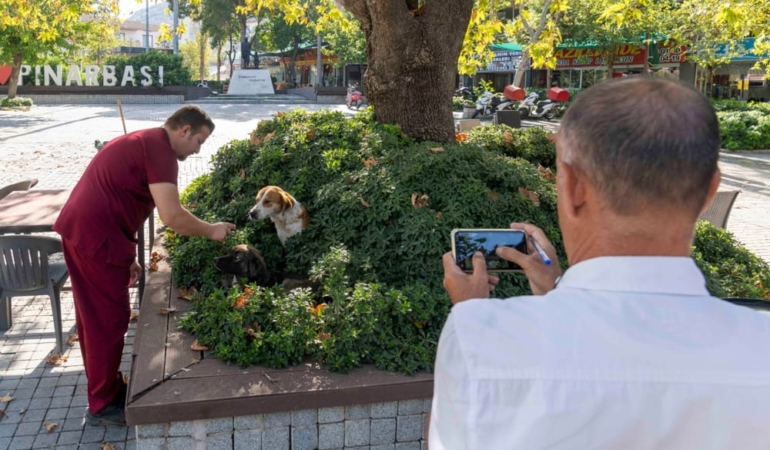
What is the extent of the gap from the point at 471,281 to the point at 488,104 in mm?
27418

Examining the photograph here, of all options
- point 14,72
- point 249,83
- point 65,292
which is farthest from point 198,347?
point 249,83

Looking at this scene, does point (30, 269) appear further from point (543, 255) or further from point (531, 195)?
point (543, 255)

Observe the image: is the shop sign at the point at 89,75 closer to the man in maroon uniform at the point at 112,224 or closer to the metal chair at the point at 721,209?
the metal chair at the point at 721,209

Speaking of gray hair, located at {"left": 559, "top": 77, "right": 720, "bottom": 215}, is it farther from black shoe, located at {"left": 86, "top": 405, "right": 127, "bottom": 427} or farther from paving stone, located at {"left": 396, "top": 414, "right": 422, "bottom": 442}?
black shoe, located at {"left": 86, "top": 405, "right": 127, "bottom": 427}

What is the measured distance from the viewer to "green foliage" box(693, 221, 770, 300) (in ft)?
15.0

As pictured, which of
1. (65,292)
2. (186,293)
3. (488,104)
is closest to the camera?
(186,293)

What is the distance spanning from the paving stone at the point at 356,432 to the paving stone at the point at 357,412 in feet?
0.07

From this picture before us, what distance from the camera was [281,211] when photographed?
4984mm

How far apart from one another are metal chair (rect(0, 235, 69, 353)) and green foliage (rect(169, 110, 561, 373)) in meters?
0.91

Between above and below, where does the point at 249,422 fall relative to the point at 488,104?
below

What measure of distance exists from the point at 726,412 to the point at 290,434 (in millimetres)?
2502

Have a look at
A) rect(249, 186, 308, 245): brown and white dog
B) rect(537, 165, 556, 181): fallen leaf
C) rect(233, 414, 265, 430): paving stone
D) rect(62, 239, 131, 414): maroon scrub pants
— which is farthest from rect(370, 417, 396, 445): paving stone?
rect(537, 165, 556, 181): fallen leaf

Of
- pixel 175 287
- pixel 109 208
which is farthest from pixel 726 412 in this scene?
pixel 175 287

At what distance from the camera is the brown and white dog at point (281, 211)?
489cm
